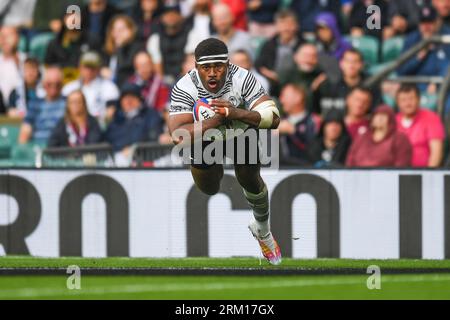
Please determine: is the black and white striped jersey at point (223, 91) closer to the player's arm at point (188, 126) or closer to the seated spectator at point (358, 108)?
the player's arm at point (188, 126)

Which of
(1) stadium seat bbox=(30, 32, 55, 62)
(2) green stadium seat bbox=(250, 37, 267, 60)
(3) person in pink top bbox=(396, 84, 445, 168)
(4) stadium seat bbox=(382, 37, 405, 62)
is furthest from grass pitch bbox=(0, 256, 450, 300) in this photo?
(1) stadium seat bbox=(30, 32, 55, 62)

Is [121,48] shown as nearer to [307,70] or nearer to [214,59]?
[307,70]

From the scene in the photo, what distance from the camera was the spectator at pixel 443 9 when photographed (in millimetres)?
16188

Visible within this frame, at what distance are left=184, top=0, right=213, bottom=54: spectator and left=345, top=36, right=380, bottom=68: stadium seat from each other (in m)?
2.18

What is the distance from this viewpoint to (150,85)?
1691 centimetres

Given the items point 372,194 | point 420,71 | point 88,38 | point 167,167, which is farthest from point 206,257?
point 88,38

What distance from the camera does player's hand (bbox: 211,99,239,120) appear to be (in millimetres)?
10422

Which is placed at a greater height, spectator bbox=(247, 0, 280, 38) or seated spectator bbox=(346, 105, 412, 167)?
spectator bbox=(247, 0, 280, 38)

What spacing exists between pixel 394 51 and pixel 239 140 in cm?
625

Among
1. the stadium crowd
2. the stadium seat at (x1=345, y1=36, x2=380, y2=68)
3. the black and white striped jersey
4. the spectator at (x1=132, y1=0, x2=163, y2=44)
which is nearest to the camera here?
the black and white striped jersey

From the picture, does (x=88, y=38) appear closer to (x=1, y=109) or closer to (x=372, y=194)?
(x=1, y=109)

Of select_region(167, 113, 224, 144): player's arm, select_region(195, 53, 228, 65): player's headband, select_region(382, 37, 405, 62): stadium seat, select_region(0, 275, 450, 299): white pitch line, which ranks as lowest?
select_region(0, 275, 450, 299): white pitch line

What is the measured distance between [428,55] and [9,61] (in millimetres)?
6992

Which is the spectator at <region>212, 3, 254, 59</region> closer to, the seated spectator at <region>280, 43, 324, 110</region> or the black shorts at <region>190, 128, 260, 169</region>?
the seated spectator at <region>280, 43, 324, 110</region>
